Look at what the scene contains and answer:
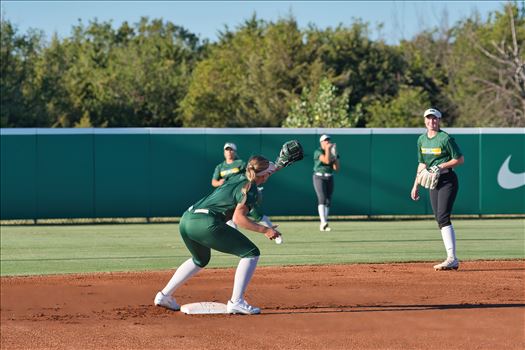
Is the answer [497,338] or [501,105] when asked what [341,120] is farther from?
[497,338]

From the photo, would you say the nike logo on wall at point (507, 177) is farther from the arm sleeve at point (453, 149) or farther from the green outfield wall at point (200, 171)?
the arm sleeve at point (453, 149)

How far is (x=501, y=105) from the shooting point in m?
46.0

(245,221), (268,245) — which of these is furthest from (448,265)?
(268,245)

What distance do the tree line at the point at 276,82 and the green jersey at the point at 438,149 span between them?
25.8m

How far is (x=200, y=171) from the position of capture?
2489cm

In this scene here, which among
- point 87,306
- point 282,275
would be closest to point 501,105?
point 282,275

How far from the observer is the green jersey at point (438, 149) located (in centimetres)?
1284

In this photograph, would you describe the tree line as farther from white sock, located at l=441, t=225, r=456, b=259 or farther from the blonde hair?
the blonde hair

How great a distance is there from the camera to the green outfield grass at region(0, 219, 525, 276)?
1504cm

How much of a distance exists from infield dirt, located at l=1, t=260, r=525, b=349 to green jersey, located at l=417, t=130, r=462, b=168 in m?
1.58

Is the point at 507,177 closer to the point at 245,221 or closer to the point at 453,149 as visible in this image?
the point at 453,149

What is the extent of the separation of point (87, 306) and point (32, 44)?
120 ft

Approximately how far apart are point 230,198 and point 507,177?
1747 cm

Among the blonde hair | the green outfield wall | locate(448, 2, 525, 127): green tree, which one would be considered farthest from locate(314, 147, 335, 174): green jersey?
locate(448, 2, 525, 127): green tree
